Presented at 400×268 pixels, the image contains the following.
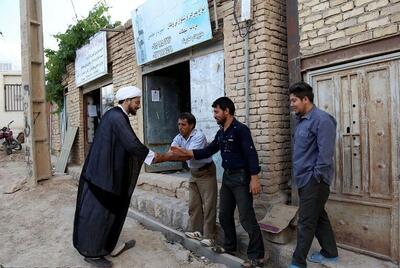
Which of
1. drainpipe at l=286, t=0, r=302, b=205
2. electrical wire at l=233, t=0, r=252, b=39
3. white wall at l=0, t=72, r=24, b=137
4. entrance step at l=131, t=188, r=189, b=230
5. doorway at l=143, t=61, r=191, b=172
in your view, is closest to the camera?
drainpipe at l=286, t=0, r=302, b=205

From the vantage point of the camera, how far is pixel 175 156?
3.79 m

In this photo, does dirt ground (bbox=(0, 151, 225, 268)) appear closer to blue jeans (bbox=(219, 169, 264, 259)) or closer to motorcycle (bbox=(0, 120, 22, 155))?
blue jeans (bbox=(219, 169, 264, 259))

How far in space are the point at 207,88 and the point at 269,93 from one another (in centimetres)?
139

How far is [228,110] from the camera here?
12.1ft

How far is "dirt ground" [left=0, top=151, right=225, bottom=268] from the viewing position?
3.82 metres

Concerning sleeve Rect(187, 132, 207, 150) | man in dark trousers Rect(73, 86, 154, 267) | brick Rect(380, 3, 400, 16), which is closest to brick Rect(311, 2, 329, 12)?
brick Rect(380, 3, 400, 16)

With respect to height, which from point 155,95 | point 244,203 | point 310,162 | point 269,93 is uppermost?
point 155,95

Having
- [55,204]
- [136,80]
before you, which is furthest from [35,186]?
[136,80]

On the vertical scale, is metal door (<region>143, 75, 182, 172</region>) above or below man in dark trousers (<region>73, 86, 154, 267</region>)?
above

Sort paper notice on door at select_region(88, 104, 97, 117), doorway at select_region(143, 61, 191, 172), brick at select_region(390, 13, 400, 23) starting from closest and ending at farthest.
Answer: brick at select_region(390, 13, 400, 23), doorway at select_region(143, 61, 191, 172), paper notice on door at select_region(88, 104, 97, 117)

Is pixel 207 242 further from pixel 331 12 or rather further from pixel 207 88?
pixel 331 12

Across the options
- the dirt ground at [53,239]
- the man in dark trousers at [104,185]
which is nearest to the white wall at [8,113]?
the dirt ground at [53,239]

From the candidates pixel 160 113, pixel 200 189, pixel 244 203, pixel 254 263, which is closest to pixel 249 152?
pixel 244 203

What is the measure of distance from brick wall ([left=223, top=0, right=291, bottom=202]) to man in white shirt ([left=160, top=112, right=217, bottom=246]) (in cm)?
75
